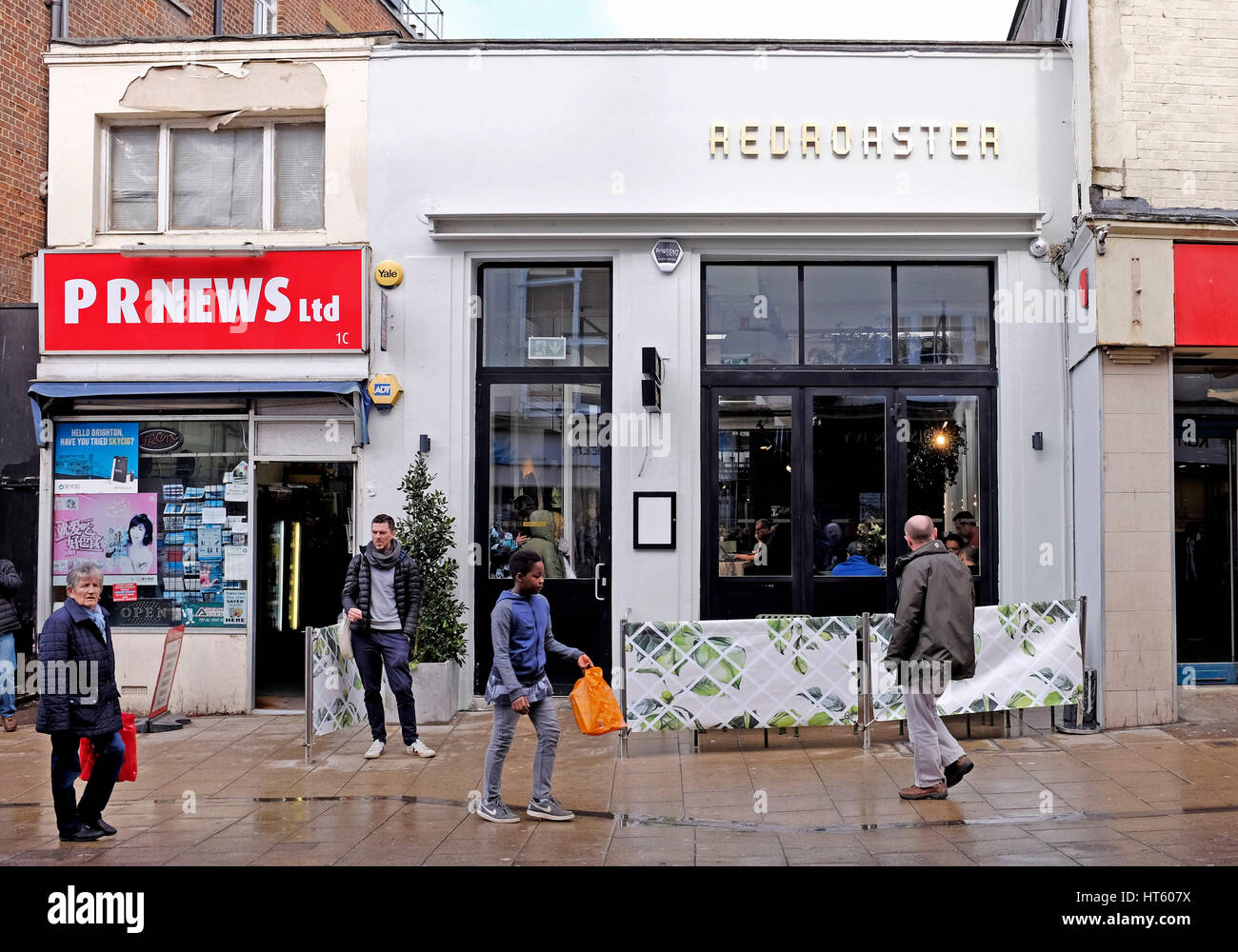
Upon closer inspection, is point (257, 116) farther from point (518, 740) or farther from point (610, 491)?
point (518, 740)

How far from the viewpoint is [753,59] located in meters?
11.0

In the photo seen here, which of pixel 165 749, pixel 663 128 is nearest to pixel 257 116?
pixel 663 128

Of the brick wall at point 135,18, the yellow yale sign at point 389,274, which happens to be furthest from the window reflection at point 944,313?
the brick wall at point 135,18

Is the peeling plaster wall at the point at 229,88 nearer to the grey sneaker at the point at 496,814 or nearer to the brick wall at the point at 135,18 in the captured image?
the brick wall at the point at 135,18

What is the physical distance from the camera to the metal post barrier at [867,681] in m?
9.18

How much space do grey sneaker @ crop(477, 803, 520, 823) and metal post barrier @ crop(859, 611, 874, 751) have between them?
131 inches

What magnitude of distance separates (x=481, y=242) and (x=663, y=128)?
2.17 metres

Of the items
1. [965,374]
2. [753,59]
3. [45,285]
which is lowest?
[965,374]

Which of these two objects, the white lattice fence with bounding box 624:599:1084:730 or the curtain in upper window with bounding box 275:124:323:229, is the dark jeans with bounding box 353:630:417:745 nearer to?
the white lattice fence with bounding box 624:599:1084:730

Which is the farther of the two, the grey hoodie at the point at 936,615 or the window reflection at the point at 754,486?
the window reflection at the point at 754,486

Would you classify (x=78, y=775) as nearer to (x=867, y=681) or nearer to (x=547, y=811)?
(x=547, y=811)

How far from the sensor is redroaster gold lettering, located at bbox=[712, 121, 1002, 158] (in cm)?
1085

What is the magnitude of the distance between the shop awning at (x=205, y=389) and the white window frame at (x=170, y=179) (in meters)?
1.64

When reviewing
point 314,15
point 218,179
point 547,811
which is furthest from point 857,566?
point 314,15
